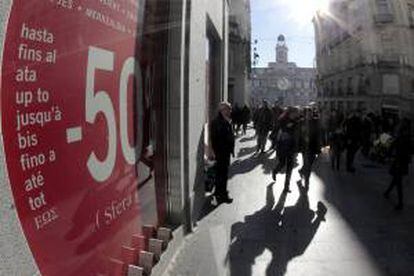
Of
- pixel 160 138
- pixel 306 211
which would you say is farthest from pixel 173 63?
A: pixel 306 211

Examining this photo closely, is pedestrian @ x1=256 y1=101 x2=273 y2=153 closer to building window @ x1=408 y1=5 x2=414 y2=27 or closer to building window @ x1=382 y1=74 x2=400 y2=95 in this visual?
building window @ x1=382 y1=74 x2=400 y2=95

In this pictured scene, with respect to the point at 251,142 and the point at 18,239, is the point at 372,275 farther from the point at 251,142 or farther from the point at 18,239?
the point at 251,142

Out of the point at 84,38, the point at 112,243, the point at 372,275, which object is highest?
the point at 84,38

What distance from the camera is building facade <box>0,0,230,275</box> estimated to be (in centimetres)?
316

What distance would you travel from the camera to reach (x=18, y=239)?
319cm

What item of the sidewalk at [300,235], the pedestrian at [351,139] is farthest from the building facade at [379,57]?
the sidewalk at [300,235]

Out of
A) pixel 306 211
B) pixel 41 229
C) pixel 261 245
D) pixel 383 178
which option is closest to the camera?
pixel 41 229

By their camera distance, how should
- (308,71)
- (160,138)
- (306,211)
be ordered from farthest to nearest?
(308,71)
(306,211)
(160,138)

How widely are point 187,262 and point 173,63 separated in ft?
7.37

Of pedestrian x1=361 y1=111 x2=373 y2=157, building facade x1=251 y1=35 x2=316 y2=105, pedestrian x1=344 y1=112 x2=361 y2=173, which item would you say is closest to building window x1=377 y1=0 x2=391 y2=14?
pedestrian x1=361 y1=111 x2=373 y2=157

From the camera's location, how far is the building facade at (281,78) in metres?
106

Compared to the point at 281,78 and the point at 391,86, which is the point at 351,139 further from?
the point at 281,78

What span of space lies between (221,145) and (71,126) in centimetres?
724

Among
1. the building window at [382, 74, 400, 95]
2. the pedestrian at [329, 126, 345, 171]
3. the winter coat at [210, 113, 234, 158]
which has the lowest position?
the pedestrian at [329, 126, 345, 171]
